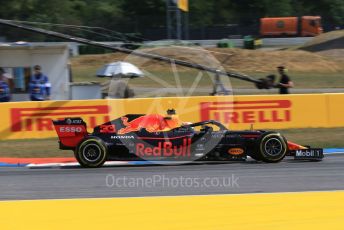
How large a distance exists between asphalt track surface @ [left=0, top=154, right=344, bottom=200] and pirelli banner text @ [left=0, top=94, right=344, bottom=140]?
12.7ft

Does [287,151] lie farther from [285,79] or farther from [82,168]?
[285,79]

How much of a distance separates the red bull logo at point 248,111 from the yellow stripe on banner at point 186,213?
8240mm

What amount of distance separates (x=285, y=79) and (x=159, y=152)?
21.2 feet

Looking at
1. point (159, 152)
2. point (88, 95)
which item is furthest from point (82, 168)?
point (88, 95)

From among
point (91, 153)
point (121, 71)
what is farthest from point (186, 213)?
point (121, 71)

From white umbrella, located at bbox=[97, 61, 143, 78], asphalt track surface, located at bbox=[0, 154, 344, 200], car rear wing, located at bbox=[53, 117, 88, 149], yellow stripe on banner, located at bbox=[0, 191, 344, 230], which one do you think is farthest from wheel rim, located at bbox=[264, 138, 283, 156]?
white umbrella, located at bbox=[97, 61, 143, 78]

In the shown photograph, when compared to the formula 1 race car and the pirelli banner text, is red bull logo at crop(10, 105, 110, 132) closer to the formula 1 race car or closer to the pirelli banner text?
the pirelli banner text

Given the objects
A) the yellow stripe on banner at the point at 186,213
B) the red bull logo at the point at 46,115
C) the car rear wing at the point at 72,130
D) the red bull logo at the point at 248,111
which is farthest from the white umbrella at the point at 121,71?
Answer: the yellow stripe on banner at the point at 186,213

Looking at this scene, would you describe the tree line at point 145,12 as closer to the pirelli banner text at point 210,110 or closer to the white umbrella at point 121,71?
the white umbrella at point 121,71

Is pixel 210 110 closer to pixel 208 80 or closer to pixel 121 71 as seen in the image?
pixel 121 71

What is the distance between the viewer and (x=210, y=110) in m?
15.4

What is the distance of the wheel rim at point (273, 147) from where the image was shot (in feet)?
36.1

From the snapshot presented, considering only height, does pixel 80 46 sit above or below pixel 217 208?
above

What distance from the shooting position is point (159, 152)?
11.0 m
